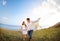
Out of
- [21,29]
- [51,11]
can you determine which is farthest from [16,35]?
[51,11]

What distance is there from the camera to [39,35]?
255 centimetres

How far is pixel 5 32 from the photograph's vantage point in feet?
8.31

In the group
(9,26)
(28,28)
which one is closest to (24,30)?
(28,28)

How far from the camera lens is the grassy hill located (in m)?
2.53

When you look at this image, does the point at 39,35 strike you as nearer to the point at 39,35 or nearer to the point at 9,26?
the point at 39,35

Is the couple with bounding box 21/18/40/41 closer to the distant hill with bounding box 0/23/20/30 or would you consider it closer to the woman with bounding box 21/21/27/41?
the woman with bounding box 21/21/27/41

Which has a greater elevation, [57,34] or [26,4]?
[26,4]

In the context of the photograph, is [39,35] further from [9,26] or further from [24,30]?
[9,26]

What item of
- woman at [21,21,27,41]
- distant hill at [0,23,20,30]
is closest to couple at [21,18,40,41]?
woman at [21,21,27,41]

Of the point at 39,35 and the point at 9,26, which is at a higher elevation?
the point at 9,26

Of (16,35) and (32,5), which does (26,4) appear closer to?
(32,5)

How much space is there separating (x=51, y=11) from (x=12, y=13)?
25.3 inches

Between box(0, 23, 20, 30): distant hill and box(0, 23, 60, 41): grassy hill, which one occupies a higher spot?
box(0, 23, 20, 30): distant hill

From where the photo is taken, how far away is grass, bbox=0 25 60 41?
2.53 metres
